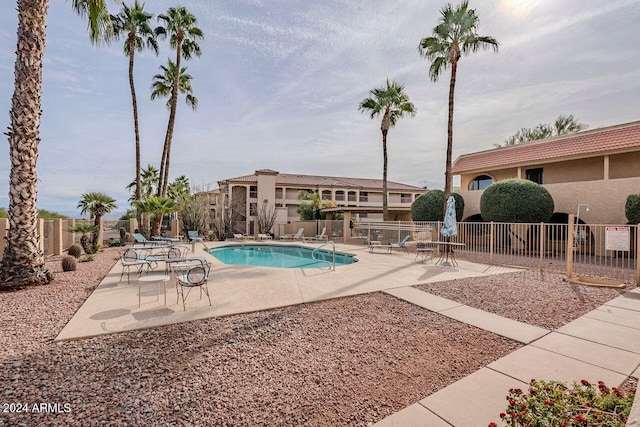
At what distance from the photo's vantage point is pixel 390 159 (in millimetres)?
23594

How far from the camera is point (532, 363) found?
3648 millimetres

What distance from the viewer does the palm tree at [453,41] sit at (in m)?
14.1

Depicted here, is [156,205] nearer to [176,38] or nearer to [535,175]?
[176,38]

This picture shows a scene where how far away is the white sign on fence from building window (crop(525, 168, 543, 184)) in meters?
13.6

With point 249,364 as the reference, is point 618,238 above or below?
above

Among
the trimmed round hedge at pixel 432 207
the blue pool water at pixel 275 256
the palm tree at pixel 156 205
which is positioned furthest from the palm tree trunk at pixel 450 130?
the palm tree at pixel 156 205

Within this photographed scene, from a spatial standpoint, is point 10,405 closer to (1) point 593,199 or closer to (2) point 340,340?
(2) point 340,340

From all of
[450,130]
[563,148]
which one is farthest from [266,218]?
Result: [563,148]

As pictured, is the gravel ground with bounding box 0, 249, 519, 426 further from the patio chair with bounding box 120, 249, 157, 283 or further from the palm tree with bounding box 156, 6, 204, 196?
the palm tree with bounding box 156, 6, 204, 196

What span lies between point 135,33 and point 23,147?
1595 centimetres

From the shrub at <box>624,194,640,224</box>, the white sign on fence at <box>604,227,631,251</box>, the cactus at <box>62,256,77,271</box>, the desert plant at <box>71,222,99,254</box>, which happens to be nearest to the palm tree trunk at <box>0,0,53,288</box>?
the cactus at <box>62,256,77,271</box>

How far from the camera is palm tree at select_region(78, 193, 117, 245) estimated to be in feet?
47.6

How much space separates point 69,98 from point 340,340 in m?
13.2

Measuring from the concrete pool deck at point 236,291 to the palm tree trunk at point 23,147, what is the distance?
1686mm
